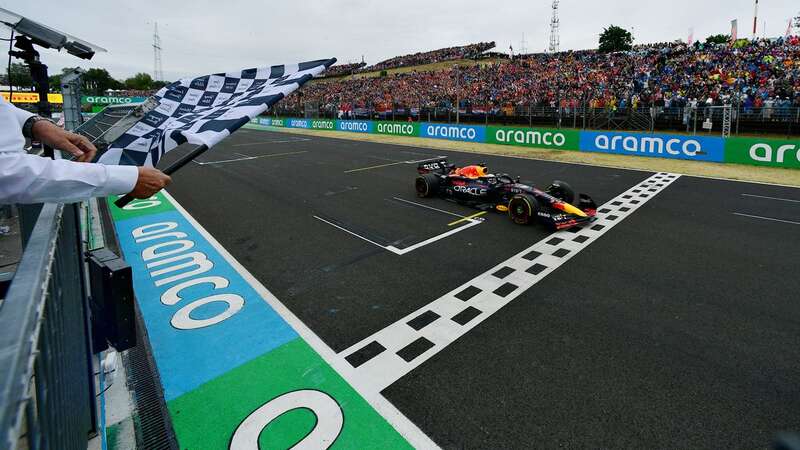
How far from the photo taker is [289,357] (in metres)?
4.20

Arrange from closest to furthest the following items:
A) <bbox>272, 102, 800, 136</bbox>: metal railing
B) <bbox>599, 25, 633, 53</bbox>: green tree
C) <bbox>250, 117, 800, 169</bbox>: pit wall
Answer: <bbox>250, 117, 800, 169</bbox>: pit wall → <bbox>272, 102, 800, 136</bbox>: metal railing → <bbox>599, 25, 633, 53</bbox>: green tree

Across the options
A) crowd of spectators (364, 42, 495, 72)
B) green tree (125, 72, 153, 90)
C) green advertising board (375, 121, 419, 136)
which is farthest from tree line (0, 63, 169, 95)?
green advertising board (375, 121, 419, 136)

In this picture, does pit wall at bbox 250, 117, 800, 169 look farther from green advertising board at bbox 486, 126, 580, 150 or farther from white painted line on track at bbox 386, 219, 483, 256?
white painted line on track at bbox 386, 219, 483, 256

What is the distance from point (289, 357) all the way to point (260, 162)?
1451cm

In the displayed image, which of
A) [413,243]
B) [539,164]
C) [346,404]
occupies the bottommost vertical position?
[346,404]

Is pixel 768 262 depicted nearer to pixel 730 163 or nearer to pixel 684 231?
pixel 684 231

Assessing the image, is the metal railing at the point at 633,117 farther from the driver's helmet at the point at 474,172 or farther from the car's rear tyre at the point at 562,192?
the driver's helmet at the point at 474,172

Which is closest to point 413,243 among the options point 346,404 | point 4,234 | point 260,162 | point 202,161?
point 346,404

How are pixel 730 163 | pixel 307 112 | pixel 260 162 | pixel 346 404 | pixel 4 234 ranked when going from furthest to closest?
pixel 307 112
pixel 260 162
pixel 730 163
pixel 4 234
pixel 346 404

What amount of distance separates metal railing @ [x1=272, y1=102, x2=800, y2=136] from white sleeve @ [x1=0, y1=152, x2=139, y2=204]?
2293 cm

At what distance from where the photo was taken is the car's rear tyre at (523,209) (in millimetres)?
8078

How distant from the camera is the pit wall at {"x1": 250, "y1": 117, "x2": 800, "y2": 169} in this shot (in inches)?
562

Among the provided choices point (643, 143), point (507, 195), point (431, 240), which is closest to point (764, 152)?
point (643, 143)

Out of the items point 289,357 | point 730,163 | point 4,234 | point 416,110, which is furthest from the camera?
point 416,110
